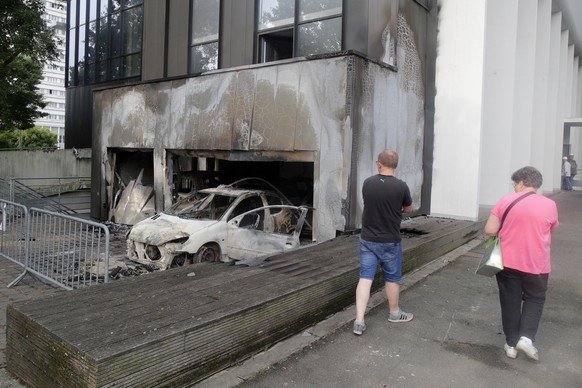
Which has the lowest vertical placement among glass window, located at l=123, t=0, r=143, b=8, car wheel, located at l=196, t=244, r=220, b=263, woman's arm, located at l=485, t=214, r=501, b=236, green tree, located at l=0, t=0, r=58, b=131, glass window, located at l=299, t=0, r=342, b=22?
car wheel, located at l=196, t=244, r=220, b=263

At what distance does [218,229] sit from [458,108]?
726cm

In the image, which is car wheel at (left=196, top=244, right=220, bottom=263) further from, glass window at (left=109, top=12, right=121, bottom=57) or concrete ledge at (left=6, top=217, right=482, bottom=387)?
glass window at (left=109, top=12, right=121, bottom=57)

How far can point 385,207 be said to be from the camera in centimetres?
438

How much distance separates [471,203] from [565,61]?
17.9 m

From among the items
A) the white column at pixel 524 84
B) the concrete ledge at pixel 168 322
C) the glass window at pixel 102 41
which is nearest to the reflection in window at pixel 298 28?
the concrete ledge at pixel 168 322

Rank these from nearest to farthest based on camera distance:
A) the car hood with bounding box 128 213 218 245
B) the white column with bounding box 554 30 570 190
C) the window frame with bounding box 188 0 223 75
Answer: the car hood with bounding box 128 213 218 245
the window frame with bounding box 188 0 223 75
the white column with bounding box 554 30 570 190

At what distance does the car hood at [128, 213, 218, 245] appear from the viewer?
718 cm

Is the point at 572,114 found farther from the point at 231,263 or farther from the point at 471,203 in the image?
the point at 231,263

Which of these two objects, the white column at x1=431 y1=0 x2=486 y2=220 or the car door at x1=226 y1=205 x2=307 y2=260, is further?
the white column at x1=431 y1=0 x2=486 y2=220

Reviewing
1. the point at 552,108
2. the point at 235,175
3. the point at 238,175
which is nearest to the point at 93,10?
the point at 238,175

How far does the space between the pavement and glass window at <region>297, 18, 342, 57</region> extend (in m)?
5.62

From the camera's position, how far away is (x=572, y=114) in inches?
1109

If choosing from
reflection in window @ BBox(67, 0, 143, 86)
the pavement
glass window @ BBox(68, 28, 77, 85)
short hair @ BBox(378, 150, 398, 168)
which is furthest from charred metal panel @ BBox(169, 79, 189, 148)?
glass window @ BBox(68, 28, 77, 85)

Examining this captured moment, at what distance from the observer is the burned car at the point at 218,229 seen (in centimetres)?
725
